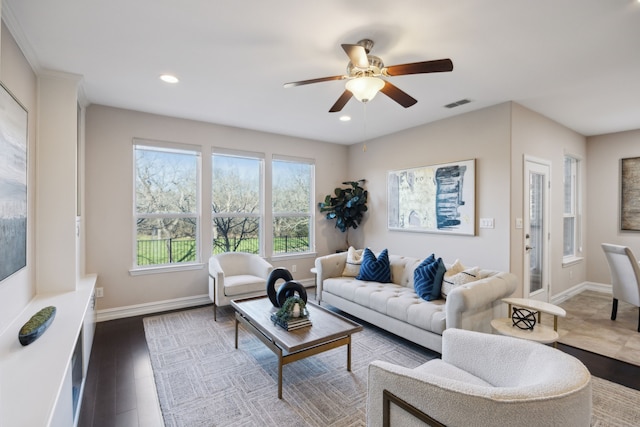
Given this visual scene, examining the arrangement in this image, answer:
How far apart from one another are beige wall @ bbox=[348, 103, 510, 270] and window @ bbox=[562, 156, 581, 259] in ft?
7.87

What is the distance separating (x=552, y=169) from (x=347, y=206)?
313 centimetres

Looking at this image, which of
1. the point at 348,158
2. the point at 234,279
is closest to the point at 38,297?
the point at 234,279

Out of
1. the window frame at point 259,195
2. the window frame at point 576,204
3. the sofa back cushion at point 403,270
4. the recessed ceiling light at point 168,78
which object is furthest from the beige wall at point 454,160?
the recessed ceiling light at point 168,78

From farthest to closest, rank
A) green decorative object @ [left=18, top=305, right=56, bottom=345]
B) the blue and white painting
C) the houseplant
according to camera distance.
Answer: the houseplant, the blue and white painting, green decorative object @ [left=18, top=305, right=56, bottom=345]

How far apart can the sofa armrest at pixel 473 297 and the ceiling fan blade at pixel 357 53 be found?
6.49ft

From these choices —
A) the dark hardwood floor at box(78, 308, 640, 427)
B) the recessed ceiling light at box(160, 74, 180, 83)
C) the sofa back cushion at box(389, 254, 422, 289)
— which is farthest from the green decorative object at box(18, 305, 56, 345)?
the sofa back cushion at box(389, 254, 422, 289)

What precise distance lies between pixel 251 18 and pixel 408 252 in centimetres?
394

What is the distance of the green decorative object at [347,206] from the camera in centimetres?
559

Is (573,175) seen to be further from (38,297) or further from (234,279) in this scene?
(38,297)

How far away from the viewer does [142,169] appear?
4156 millimetres

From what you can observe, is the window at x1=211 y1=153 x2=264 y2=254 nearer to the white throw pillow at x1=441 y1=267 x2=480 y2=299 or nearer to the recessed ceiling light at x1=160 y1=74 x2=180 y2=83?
the recessed ceiling light at x1=160 y1=74 x2=180 y2=83

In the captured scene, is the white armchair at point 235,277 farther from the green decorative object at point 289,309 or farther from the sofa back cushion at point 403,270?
the sofa back cushion at point 403,270

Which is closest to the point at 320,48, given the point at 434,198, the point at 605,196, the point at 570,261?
the point at 434,198

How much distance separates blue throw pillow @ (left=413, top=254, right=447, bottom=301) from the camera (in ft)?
→ 10.3
